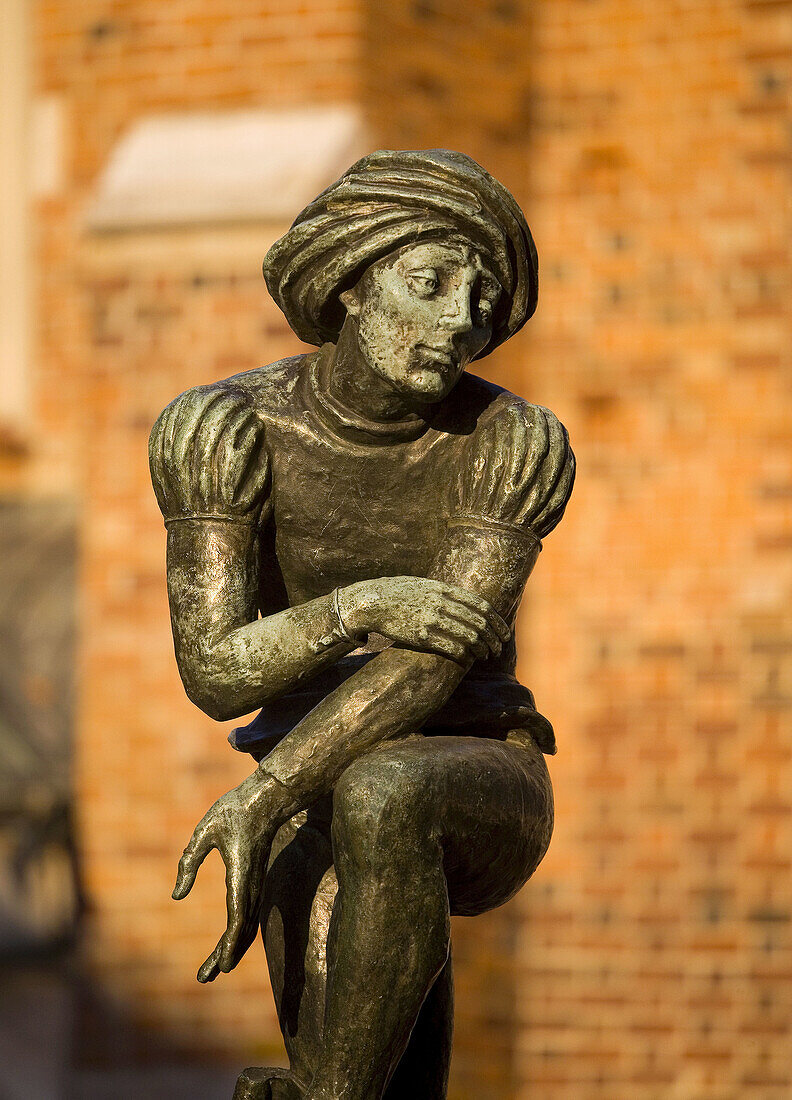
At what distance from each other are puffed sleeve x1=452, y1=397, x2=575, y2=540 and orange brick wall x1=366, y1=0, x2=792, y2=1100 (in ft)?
11.9

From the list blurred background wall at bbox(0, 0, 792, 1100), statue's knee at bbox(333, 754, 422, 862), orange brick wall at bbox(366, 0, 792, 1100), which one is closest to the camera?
statue's knee at bbox(333, 754, 422, 862)

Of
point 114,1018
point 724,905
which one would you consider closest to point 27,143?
point 114,1018

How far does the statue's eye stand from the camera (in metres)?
2.50

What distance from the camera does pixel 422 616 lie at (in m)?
2.39

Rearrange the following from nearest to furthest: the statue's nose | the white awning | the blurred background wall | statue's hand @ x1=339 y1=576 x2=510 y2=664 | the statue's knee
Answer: the statue's knee < statue's hand @ x1=339 y1=576 x2=510 y2=664 < the statue's nose < the white awning < the blurred background wall

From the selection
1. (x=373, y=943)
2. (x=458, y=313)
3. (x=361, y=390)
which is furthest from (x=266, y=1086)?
(x=458, y=313)

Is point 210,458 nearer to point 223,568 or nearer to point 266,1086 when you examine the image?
point 223,568

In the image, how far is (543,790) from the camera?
8.41 ft

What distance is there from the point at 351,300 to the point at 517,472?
35cm

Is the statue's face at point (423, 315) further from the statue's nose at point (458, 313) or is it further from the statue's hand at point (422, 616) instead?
the statue's hand at point (422, 616)

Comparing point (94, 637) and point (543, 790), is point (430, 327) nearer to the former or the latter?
point (543, 790)

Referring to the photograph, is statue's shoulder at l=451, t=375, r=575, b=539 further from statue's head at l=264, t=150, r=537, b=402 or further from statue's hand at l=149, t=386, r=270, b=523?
statue's hand at l=149, t=386, r=270, b=523


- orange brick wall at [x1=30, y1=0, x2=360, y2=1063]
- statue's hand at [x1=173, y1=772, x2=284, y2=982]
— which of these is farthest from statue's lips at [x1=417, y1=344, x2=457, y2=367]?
orange brick wall at [x1=30, y1=0, x2=360, y2=1063]

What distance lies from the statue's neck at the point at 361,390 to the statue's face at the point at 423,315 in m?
0.03
